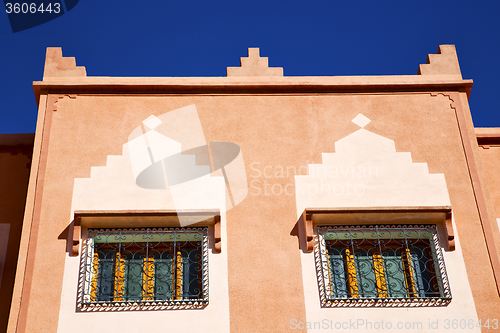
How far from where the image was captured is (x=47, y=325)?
22.4 ft

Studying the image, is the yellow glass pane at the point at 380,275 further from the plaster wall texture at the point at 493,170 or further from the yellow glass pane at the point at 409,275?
the plaster wall texture at the point at 493,170

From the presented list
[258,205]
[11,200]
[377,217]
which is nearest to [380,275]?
[377,217]

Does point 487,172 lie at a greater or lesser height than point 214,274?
greater

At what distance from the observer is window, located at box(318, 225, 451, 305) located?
739cm

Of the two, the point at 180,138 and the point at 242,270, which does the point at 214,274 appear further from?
the point at 180,138

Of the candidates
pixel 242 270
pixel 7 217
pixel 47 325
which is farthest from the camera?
pixel 7 217

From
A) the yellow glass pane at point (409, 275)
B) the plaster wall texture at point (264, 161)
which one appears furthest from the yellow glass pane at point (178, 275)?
the yellow glass pane at point (409, 275)

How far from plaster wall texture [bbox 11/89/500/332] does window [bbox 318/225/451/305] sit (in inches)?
12.0

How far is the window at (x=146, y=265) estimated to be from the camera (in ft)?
23.8

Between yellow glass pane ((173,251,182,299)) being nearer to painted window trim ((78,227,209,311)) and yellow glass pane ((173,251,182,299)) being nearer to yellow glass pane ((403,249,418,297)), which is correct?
painted window trim ((78,227,209,311))

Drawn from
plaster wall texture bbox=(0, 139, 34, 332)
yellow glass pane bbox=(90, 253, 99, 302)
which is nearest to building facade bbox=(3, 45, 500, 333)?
yellow glass pane bbox=(90, 253, 99, 302)

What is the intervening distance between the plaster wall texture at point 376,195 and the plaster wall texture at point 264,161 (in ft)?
0.27

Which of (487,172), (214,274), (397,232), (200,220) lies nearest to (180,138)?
(200,220)

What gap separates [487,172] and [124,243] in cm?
506
